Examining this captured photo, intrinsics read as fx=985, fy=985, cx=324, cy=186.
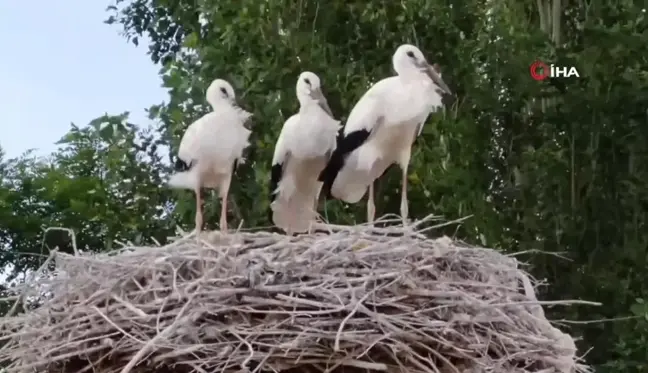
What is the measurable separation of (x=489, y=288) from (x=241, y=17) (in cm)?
207

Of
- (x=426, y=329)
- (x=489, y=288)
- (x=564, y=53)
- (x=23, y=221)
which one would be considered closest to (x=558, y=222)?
(x=564, y=53)

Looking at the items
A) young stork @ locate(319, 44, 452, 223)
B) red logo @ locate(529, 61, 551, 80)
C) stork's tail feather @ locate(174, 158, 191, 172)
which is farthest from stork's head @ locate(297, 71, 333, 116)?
red logo @ locate(529, 61, 551, 80)

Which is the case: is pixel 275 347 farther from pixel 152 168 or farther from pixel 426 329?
pixel 152 168

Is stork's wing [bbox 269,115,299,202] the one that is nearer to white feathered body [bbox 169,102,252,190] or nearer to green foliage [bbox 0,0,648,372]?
white feathered body [bbox 169,102,252,190]

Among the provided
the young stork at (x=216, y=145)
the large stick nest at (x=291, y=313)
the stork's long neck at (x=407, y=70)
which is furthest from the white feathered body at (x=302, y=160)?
the large stick nest at (x=291, y=313)

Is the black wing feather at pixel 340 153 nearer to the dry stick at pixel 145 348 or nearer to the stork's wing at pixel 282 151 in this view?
the stork's wing at pixel 282 151

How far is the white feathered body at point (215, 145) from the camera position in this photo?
8.36ft

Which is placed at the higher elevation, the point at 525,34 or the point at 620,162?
the point at 525,34

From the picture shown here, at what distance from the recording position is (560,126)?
412cm

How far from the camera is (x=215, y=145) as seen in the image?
2.54 meters

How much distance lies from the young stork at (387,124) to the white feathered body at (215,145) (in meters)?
0.27

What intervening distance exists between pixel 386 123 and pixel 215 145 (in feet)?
1.46

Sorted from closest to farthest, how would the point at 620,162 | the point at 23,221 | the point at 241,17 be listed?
1. the point at 241,17
2. the point at 620,162
3. the point at 23,221

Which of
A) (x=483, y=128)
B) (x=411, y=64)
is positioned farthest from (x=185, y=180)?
(x=483, y=128)
